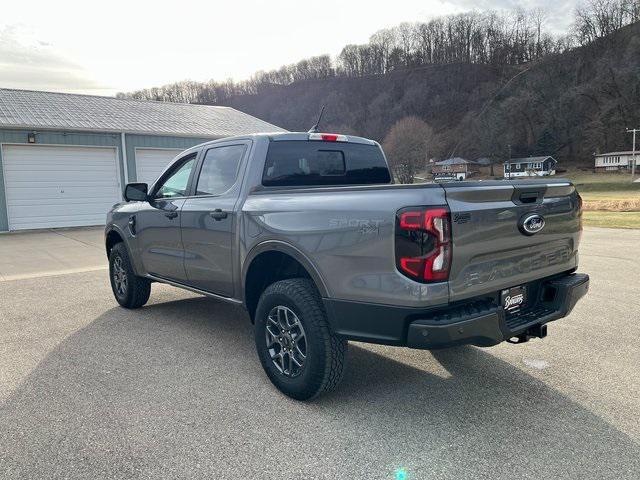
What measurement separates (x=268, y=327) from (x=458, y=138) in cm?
10842

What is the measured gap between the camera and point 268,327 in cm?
364

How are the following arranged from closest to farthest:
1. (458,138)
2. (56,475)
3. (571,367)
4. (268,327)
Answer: (56,475)
(268,327)
(571,367)
(458,138)

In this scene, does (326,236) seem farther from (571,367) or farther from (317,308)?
(571,367)

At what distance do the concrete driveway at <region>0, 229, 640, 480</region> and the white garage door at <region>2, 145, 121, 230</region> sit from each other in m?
12.5

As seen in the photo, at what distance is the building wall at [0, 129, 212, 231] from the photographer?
15516 millimetres

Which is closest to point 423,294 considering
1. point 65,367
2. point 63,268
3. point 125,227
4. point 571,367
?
point 571,367

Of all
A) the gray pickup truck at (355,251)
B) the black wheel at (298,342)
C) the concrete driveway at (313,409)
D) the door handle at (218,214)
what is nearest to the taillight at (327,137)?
the gray pickup truck at (355,251)

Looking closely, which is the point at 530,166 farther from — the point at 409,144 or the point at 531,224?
the point at 531,224

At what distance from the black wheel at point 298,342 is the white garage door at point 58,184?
15231 mm

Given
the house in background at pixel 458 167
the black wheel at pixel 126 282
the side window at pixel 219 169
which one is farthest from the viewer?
the house in background at pixel 458 167

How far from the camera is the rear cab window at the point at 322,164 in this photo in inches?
162

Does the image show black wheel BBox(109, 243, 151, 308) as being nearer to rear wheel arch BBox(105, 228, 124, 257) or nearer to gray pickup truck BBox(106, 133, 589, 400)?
rear wheel arch BBox(105, 228, 124, 257)

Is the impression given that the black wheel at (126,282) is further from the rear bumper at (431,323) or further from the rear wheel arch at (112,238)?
the rear bumper at (431,323)

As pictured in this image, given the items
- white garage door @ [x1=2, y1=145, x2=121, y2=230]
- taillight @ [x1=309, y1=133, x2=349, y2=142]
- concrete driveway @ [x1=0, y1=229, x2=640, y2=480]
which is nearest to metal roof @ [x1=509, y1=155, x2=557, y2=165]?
white garage door @ [x1=2, y1=145, x2=121, y2=230]
